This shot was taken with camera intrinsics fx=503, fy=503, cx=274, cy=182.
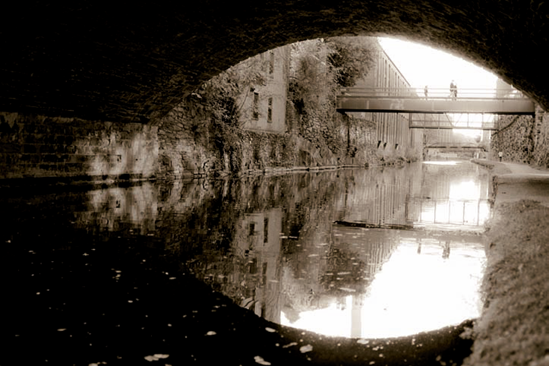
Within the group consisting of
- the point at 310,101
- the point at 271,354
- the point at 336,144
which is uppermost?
the point at 310,101

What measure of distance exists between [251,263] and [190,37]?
5.41 metres

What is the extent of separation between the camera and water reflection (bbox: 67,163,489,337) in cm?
282

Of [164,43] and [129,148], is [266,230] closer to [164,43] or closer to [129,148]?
[164,43]

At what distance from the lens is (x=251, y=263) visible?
13.1ft

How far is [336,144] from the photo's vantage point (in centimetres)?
2884

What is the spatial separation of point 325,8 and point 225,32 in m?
1.92

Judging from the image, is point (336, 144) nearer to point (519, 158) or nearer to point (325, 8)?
point (519, 158)

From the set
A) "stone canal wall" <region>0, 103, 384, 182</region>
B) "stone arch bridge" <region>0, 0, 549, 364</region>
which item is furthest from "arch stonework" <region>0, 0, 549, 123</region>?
"stone canal wall" <region>0, 103, 384, 182</region>

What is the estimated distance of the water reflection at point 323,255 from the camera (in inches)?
111

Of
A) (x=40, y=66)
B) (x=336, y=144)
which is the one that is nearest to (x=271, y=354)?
(x=40, y=66)

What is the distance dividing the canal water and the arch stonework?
6.88 ft

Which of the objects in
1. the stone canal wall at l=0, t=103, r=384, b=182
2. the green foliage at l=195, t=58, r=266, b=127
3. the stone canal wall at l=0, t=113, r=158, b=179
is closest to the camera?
the stone canal wall at l=0, t=113, r=158, b=179

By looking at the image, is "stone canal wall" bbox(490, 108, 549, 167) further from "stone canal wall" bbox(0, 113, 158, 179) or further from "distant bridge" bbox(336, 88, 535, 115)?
"stone canal wall" bbox(0, 113, 158, 179)

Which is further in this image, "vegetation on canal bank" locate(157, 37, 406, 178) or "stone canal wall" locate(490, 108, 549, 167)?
"stone canal wall" locate(490, 108, 549, 167)
